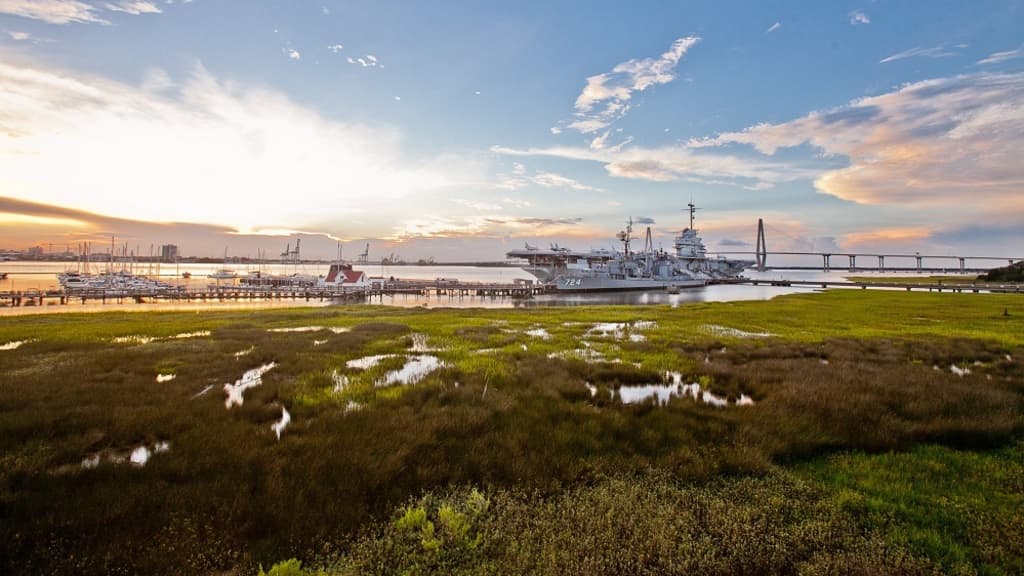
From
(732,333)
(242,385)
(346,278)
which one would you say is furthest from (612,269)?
(242,385)

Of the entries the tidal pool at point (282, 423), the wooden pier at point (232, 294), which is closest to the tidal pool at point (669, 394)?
the tidal pool at point (282, 423)

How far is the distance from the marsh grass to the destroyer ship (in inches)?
2886

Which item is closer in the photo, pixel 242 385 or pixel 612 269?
pixel 242 385

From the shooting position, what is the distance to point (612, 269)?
317ft

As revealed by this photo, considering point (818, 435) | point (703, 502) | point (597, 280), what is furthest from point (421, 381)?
point (597, 280)

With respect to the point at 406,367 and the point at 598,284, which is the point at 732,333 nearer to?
the point at 406,367

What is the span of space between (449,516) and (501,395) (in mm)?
5351

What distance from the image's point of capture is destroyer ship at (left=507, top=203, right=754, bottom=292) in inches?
3514

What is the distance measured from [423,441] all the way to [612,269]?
9336cm

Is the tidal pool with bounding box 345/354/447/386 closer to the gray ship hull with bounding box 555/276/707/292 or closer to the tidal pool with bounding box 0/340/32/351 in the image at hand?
the tidal pool with bounding box 0/340/32/351

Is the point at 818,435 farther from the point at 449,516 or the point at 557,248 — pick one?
the point at 557,248

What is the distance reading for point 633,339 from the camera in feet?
67.9

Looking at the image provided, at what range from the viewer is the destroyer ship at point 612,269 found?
89250 millimetres

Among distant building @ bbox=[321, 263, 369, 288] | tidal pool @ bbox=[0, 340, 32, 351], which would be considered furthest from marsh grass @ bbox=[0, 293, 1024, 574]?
distant building @ bbox=[321, 263, 369, 288]
